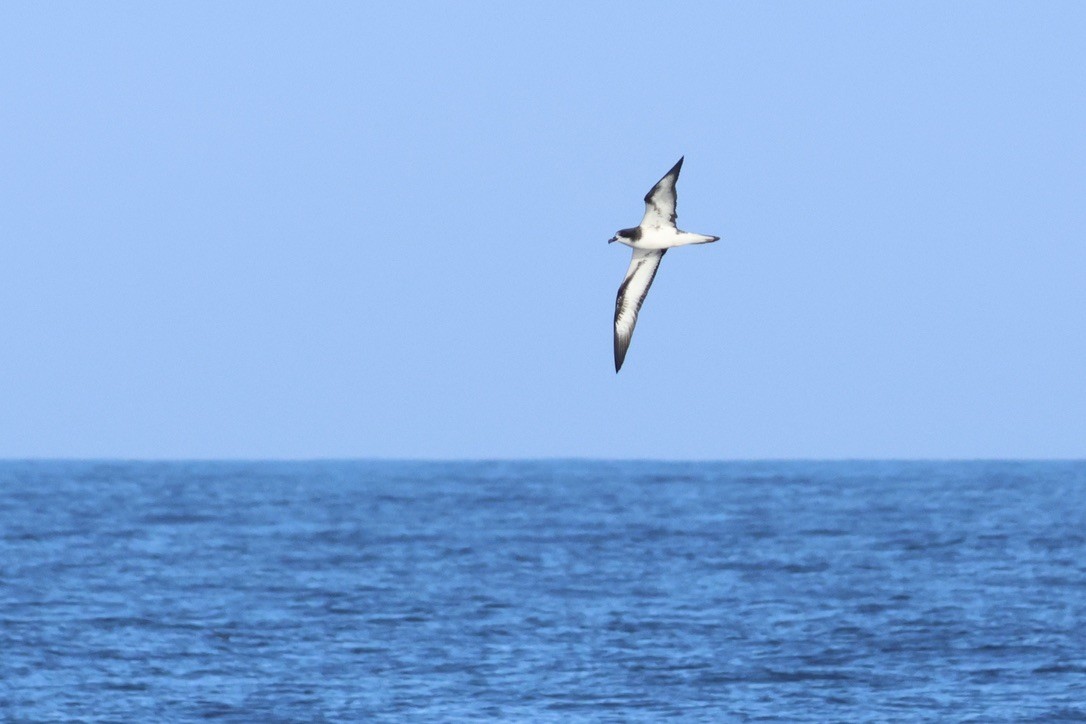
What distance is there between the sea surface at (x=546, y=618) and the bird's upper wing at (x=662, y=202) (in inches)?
292

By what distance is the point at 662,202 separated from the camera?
17531mm

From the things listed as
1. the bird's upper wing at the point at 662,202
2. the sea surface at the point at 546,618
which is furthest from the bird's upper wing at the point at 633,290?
the sea surface at the point at 546,618

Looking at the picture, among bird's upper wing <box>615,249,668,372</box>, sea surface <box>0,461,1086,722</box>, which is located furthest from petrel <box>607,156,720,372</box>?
sea surface <box>0,461,1086,722</box>

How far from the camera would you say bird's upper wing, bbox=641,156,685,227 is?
17281 millimetres

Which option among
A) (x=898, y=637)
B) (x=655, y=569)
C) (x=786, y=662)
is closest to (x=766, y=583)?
(x=655, y=569)

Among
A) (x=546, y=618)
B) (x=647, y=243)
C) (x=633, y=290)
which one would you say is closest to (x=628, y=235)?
(x=647, y=243)

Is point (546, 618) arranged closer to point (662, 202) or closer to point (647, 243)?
point (647, 243)

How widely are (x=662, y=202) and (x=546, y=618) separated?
47.9 ft

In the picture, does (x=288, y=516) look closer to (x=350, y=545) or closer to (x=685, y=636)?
(x=350, y=545)

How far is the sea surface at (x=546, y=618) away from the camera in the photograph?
23.6m

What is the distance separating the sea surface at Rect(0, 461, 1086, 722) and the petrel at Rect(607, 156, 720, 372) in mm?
5690

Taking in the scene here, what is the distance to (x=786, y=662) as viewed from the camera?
26375 millimetres

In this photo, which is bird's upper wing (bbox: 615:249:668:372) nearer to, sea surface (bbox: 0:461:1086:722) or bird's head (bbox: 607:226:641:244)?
bird's head (bbox: 607:226:641:244)

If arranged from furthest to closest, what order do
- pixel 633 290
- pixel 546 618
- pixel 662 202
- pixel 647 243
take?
pixel 546 618 < pixel 633 290 < pixel 647 243 < pixel 662 202
